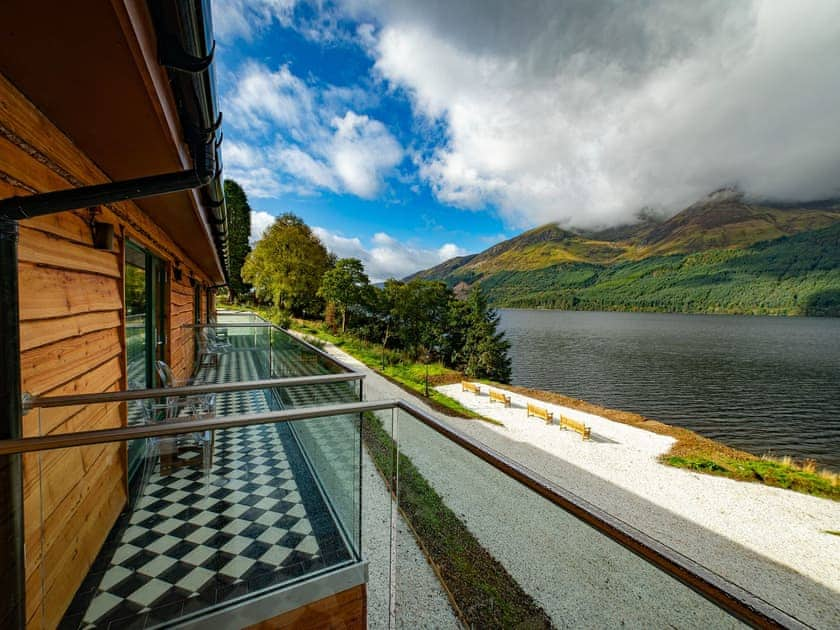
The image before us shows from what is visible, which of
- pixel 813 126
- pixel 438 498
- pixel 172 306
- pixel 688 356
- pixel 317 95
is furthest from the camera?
pixel 813 126

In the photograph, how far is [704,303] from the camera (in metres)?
89.1

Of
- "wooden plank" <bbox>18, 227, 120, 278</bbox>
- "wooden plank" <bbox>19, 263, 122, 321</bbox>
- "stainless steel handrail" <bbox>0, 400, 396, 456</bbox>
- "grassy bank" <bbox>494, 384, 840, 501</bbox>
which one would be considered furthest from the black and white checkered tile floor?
"grassy bank" <bbox>494, 384, 840, 501</bbox>

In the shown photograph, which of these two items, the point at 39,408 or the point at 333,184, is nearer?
the point at 39,408

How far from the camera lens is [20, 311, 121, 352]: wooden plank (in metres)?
1.52

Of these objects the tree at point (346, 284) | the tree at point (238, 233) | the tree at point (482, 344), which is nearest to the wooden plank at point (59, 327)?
the tree at point (346, 284)

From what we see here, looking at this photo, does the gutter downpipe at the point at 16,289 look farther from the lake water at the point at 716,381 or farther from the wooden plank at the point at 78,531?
the lake water at the point at 716,381

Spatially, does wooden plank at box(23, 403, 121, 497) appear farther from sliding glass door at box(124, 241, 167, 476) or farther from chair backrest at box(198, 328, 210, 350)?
chair backrest at box(198, 328, 210, 350)

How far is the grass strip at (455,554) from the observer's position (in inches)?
51.9

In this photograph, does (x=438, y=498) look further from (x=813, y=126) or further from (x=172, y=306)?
(x=813, y=126)

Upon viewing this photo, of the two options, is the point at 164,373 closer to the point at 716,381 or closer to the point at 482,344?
the point at 482,344

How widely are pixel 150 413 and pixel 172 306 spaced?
109 inches

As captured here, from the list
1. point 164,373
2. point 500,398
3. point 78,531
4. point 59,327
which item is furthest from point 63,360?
point 500,398

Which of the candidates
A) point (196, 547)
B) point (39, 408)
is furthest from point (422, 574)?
point (39, 408)

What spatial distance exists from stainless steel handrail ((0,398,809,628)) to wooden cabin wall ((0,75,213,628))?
482 millimetres
